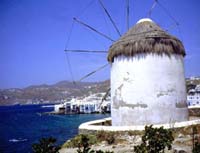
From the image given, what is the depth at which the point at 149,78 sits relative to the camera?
11078 millimetres

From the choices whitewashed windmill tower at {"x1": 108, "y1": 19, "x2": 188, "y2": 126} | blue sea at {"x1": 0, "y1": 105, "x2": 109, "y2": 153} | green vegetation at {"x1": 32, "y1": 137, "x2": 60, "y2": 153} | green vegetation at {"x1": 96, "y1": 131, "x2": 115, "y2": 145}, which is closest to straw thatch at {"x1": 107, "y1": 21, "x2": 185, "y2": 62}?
whitewashed windmill tower at {"x1": 108, "y1": 19, "x2": 188, "y2": 126}

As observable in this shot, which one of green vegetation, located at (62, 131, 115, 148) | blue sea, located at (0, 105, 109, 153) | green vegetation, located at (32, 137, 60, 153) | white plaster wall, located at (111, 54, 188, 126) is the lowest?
blue sea, located at (0, 105, 109, 153)

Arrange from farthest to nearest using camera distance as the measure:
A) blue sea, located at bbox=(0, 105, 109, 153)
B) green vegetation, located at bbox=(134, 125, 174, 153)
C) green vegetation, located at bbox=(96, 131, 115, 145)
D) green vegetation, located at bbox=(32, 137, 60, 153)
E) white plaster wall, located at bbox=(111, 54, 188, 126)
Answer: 1. blue sea, located at bbox=(0, 105, 109, 153)
2. white plaster wall, located at bbox=(111, 54, 188, 126)
3. green vegetation, located at bbox=(96, 131, 115, 145)
4. green vegetation, located at bbox=(134, 125, 174, 153)
5. green vegetation, located at bbox=(32, 137, 60, 153)

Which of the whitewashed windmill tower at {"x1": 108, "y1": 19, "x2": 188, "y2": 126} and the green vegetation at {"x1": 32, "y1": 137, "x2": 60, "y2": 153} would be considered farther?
the whitewashed windmill tower at {"x1": 108, "y1": 19, "x2": 188, "y2": 126}

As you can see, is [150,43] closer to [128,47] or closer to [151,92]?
[128,47]

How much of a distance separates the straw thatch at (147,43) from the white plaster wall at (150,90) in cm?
22

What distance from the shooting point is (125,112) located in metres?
11.4

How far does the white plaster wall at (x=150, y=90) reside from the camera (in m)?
11.0

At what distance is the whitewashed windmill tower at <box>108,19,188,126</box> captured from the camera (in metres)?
11.0

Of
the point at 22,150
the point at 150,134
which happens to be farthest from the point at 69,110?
the point at 150,134

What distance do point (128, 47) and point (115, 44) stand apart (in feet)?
3.03

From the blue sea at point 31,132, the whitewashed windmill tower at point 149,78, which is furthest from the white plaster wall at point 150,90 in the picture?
the blue sea at point 31,132

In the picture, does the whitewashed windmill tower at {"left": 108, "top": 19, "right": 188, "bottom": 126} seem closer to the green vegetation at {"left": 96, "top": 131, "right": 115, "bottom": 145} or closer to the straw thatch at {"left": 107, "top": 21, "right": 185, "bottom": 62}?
the straw thatch at {"left": 107, "top": 21, "right": 185, "bottom": 62}

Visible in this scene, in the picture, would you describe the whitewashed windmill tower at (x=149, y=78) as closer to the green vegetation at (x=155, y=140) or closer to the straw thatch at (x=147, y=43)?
the straw thatch at (x=147, y=43)
